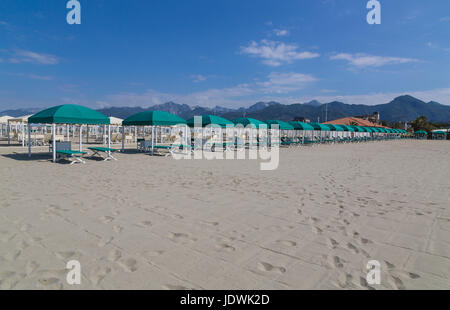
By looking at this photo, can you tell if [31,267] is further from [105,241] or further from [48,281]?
[105,241]

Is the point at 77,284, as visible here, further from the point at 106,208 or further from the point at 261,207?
the point at 261,207

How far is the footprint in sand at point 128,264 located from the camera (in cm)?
232

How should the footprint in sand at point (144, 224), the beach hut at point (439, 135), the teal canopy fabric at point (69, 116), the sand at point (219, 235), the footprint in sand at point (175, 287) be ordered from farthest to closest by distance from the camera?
the beach hut at point (439, 135) → the teal canopy fabric at point (69, 116) → the footprint in sand at point (144, 224) → the sand at point (219, 235) → the footprint in sand at point (175, 287)

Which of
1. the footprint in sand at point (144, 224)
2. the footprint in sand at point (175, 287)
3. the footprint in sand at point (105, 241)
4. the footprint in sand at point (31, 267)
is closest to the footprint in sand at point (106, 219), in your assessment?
the footprint in sand at point (144, 224)

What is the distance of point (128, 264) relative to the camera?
241 centimetres

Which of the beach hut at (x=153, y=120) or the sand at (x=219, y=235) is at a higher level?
the beach hut at (x=153, y=120)

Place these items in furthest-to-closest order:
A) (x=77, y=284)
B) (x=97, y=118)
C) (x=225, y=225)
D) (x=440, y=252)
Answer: (x=97, y=118), (x=225, y=225), (x=440, y=252), (x=77, y=284)

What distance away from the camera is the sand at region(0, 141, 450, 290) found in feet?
7.30

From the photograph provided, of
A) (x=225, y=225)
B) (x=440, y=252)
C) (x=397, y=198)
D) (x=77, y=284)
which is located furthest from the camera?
(x=397, y=198)

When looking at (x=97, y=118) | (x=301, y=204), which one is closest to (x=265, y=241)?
(x=301, y=204)

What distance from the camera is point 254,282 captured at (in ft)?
7.08

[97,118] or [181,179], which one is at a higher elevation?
[97,118]

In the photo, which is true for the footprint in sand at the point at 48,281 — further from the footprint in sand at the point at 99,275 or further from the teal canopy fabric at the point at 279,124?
the teal canopy fabric at the point at 279,124
